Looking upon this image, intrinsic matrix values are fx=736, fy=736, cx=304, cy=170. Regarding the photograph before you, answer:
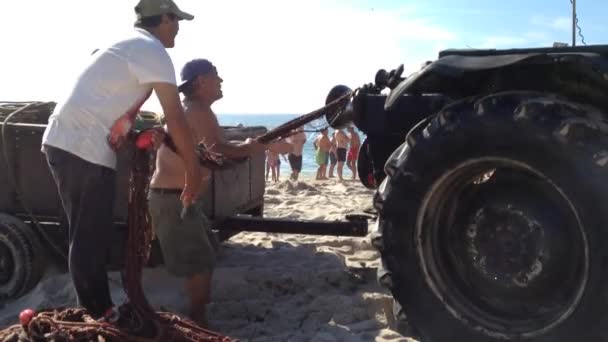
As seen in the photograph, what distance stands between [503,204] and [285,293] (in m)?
2.13

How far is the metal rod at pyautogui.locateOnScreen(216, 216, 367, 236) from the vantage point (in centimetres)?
505

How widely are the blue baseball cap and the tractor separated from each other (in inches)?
53.4

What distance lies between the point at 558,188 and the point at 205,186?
2.52m

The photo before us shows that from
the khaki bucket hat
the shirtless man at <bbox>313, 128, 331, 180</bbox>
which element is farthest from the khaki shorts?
the shirtless man at <bbox>313, 128, 331, 180</bbox>

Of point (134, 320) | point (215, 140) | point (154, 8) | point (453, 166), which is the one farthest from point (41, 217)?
point (453, 166)

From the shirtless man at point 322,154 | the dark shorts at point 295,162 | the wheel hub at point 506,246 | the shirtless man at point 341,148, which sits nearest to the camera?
the wheel hub at point 506,246

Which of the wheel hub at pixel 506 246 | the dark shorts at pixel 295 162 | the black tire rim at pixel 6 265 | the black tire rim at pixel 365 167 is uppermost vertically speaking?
the black tire rim at pixel 365 167

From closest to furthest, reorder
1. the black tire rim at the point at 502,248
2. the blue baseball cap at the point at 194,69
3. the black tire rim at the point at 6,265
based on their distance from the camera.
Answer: the black tire rim at the point at 502,248 < the blue baseball cap at the point at 194,69 < the black tire rim at the point at 6,265

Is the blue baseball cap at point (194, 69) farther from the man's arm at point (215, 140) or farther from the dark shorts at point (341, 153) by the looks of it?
the dark shorts at point (341, 153)

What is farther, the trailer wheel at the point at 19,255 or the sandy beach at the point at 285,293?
the trailer wheel at the point at 19,255

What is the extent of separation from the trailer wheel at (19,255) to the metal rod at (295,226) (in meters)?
1.34

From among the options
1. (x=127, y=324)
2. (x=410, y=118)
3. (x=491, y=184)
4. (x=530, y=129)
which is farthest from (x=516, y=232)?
(x=127, y=324)

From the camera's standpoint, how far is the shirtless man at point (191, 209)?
14.3 feet

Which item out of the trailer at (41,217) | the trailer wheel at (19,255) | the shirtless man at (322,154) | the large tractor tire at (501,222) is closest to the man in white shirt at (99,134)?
the large tractor tire at (501,222)
